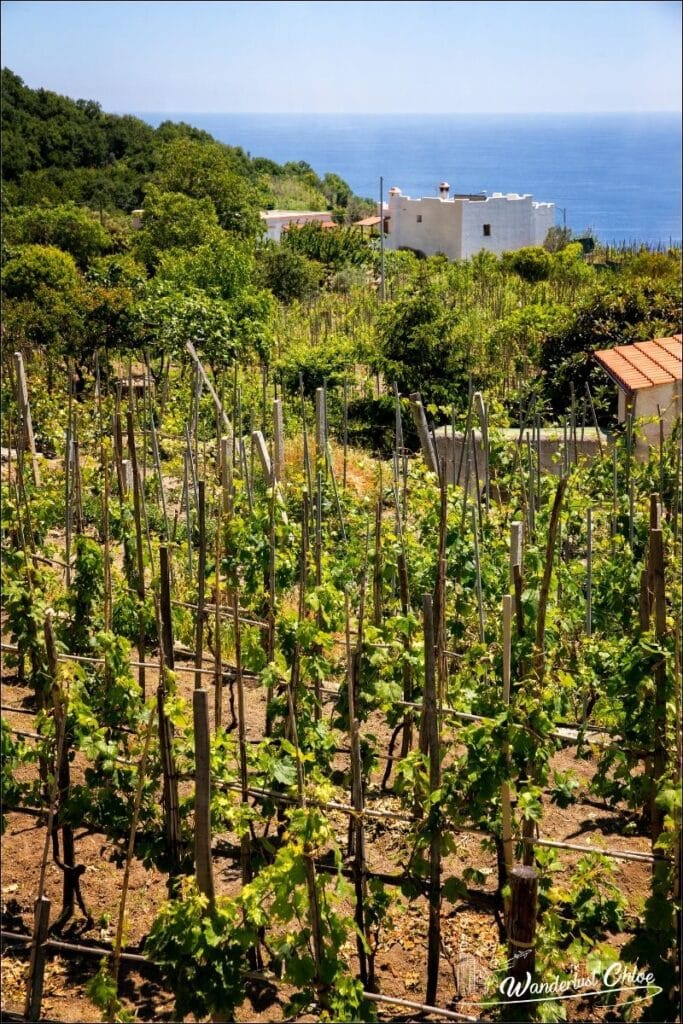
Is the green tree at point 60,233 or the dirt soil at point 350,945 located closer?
the dirt soil at point 350,945

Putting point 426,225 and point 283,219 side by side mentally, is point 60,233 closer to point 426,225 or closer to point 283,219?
point 426,225

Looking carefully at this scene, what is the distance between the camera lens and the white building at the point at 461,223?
81.7 ft

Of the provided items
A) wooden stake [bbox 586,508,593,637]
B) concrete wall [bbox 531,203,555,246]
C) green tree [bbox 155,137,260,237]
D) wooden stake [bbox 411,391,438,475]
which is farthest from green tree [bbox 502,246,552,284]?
wooden stake [bbox 586,508,593,637]

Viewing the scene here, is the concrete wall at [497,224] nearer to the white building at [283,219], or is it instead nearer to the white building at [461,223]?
the white building at [461,223]

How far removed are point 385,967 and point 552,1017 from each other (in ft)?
2.58

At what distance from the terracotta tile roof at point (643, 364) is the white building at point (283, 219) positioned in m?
19.0

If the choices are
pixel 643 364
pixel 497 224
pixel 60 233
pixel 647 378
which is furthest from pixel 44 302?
pixel 497 224

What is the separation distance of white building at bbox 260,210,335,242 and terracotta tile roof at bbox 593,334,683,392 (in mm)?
18991

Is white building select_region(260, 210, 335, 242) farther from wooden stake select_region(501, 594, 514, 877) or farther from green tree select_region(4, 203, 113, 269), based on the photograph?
wooden stake select_region(501, 594, 514, 877)

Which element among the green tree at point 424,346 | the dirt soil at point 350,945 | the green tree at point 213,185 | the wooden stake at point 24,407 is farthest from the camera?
the green tree at point 213,185

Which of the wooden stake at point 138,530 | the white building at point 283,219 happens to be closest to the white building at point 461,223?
the white building at point 283,219

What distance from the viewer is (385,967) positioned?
138 inches

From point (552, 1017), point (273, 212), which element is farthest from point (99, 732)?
point (273, 212)

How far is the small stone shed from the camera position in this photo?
28.4 ft
